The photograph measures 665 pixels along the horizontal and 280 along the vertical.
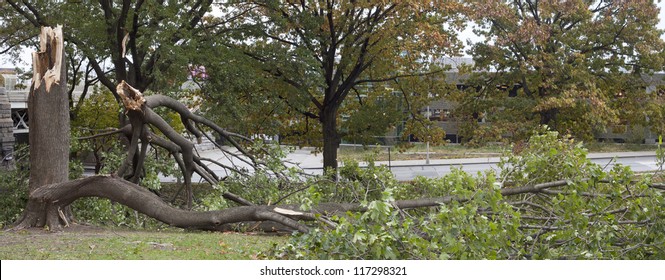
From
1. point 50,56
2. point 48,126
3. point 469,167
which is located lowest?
point 469,167

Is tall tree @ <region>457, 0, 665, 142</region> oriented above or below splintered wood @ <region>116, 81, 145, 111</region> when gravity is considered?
above

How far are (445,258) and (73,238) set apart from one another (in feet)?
15.2

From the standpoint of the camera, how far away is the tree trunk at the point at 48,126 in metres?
10.3

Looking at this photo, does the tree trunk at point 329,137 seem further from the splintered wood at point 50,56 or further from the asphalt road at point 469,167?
the splintered wood at point 50,56

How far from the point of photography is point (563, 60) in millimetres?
21031

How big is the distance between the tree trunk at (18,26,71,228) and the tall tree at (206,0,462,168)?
7.87 meters

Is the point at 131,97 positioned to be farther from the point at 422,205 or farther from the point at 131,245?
the point at 422,205

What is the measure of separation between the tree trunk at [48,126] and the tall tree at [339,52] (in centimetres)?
787

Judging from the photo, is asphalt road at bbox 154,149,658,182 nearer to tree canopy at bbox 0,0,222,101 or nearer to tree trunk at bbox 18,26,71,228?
tree canopy at bbox 0,0,222,101

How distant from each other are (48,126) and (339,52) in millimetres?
12481

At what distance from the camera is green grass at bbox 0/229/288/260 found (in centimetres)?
770

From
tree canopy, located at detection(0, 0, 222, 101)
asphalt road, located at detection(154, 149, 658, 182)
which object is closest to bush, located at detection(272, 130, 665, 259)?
tree canopy, located at detection(0, 0, 222, 101)

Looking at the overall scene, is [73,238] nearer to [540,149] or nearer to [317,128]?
[540,149]

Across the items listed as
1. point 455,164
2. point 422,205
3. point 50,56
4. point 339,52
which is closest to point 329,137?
point 339,52
